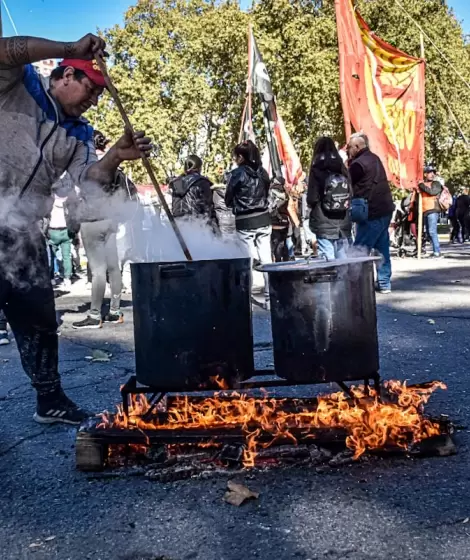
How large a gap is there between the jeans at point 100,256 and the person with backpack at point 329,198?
7.42 ft

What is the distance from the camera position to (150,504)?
2.72 metres

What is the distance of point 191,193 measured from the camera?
28.5 ft

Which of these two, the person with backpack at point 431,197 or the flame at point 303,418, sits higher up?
the person with backpack at point 431,197

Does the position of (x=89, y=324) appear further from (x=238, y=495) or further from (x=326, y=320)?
(x=238, y=495)

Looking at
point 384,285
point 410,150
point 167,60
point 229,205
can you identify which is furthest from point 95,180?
Result: point 167,60

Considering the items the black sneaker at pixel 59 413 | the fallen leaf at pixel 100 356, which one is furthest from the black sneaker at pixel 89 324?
the black sneaker at pixel 59 413

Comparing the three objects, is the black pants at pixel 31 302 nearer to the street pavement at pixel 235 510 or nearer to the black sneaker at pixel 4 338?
the street pavement at pixel 235 510

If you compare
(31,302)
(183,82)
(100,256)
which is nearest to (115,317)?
(100,256)

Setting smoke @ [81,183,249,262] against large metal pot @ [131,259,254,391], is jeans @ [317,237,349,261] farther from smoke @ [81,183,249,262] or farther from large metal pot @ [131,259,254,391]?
large metal pot @ [131,259,254,391]

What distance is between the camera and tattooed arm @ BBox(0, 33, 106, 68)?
3041 millimetres

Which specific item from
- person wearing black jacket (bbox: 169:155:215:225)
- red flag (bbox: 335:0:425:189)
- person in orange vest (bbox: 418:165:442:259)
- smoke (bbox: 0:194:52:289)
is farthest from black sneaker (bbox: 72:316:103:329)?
person in orange vest (bbox: 418:165:442:259)

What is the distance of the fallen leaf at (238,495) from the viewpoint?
268cm

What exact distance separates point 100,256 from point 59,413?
334cm

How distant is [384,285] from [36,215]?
6.34 m
